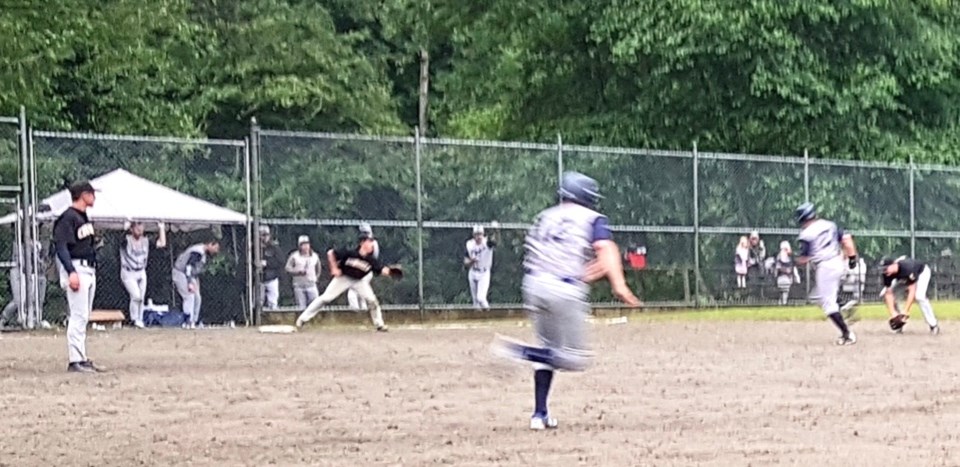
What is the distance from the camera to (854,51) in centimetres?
3681

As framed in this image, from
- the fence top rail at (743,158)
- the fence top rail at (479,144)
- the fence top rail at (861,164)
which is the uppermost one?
the fence top rail at (479,144)

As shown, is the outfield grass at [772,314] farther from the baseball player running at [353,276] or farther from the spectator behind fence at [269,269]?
the spectator behind fence at [269,269]

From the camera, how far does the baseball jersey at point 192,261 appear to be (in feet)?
83.9

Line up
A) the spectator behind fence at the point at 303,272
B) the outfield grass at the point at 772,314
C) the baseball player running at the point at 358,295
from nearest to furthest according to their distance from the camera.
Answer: the baseball player running at the point at 358,295 < the spectator behind fence at the point at 303,272 < the outfield grass at the point at 772,314

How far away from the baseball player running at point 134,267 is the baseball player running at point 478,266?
5359mm

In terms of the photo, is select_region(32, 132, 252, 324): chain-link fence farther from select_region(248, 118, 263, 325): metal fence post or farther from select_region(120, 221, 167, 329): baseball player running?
select_region(120, 221, 167, 329): baseball player running

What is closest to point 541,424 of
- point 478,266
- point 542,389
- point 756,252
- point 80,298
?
point 542,389

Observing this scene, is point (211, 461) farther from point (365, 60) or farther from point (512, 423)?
point (365, 60)

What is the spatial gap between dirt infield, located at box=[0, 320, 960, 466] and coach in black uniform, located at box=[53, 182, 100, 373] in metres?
0.51

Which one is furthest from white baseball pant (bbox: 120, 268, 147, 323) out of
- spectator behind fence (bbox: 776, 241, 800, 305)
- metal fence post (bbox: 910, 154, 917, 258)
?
metal fence post (bbox: 910, 154, 917, 258)

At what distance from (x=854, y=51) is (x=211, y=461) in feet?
96.1

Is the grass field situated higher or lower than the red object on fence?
lower

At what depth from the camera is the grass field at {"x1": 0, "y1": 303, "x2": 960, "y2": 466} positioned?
979cm

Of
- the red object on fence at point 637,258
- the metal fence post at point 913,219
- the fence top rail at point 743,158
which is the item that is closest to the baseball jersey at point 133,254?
the red object on fence at point 637,258
